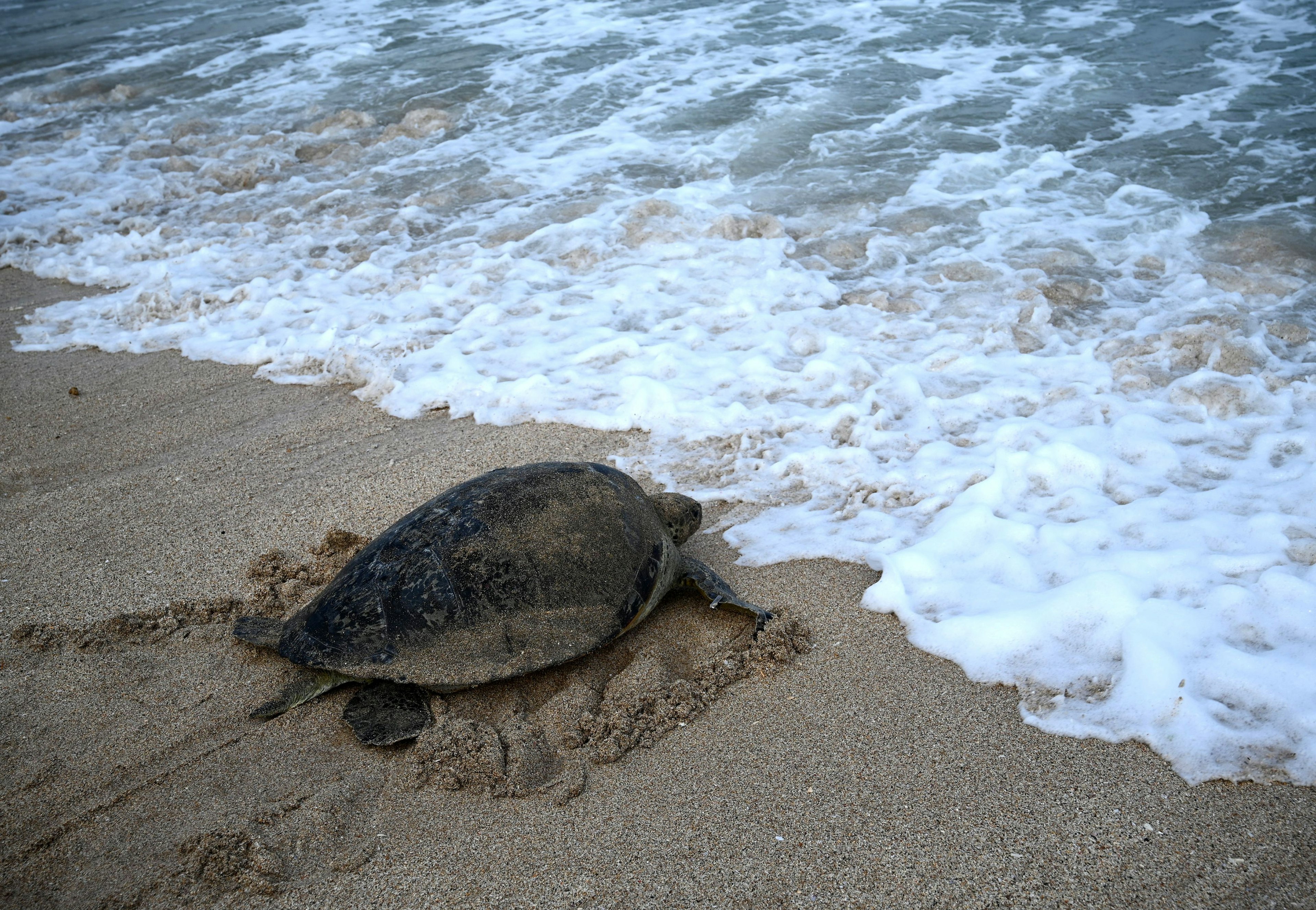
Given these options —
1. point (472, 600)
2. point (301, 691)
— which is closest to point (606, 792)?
point (472, 600)

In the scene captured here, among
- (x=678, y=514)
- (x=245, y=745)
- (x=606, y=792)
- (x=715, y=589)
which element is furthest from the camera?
(x=678, y=514)

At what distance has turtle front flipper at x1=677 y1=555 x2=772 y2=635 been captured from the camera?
8.98 feet

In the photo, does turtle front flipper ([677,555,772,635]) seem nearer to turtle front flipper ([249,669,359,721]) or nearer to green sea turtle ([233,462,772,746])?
green sea turtle ([233,462,772,746])

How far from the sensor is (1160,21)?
30.0ft

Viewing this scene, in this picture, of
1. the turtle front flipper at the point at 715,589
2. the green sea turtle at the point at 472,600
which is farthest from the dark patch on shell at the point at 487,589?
the turtle front flipper at the point at 715,589

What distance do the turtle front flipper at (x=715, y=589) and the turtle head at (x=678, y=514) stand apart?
110mm

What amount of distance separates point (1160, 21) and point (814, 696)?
32.6ft

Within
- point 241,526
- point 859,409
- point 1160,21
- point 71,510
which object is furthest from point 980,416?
point 1160,21

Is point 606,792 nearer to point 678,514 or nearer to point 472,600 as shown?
point 472,600

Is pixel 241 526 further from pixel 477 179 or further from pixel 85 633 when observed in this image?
pixel 477 179

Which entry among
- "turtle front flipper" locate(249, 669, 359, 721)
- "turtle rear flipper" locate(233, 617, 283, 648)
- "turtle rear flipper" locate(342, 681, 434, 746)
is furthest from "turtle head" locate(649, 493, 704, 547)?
"turtle rear flipper" locate(233, 617, 283, 648)

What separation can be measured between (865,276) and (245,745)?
164 inches

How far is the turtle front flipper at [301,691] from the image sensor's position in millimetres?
2438

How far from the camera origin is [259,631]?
8.73 ft
